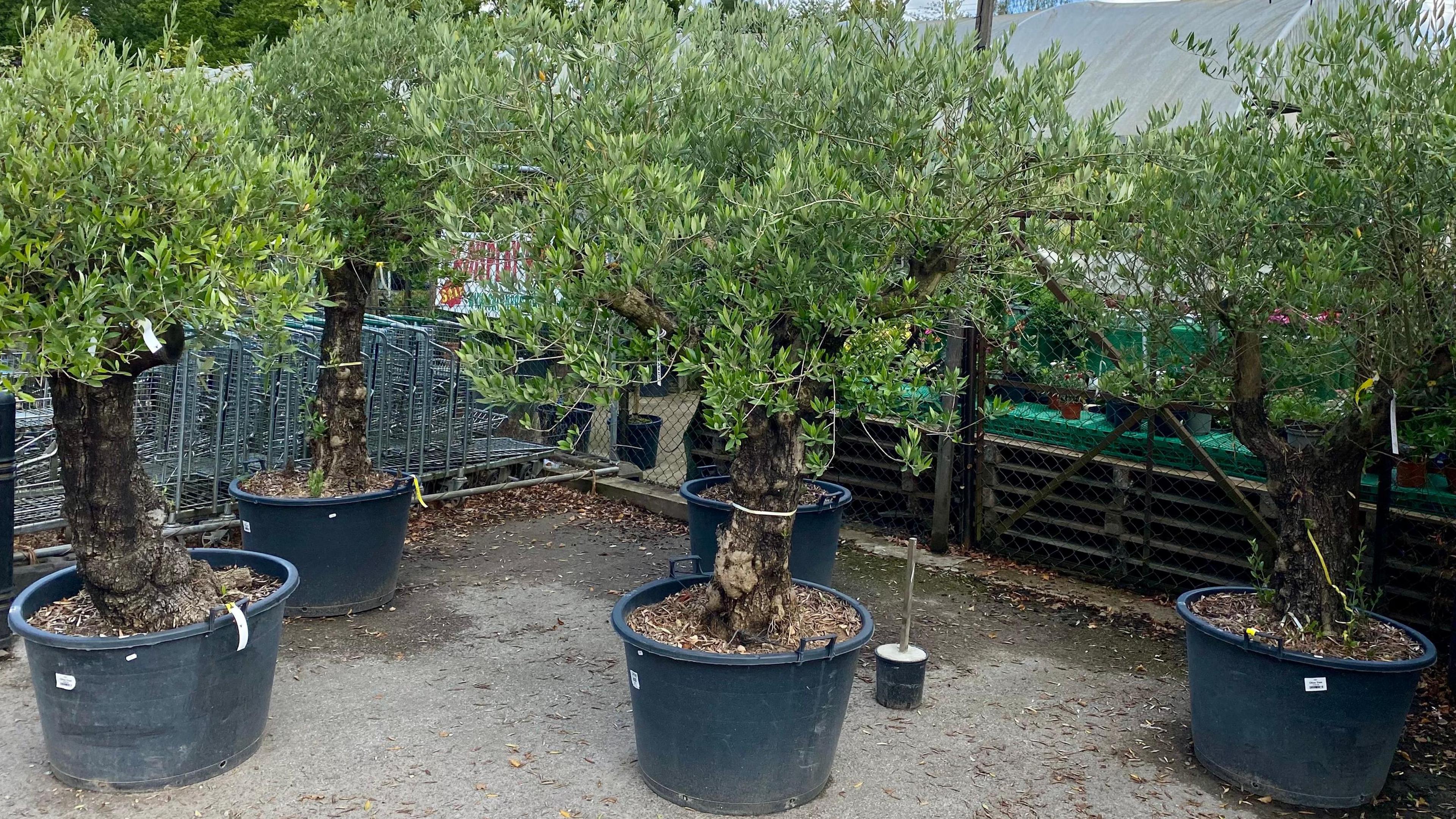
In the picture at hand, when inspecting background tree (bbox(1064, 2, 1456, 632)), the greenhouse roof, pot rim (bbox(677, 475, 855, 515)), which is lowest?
pot rim (bbox(677, 475, 855, 515))

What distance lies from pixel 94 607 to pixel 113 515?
42cm

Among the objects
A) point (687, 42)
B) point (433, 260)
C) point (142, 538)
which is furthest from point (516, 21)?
point (142, 538)

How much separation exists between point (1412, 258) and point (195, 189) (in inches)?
155

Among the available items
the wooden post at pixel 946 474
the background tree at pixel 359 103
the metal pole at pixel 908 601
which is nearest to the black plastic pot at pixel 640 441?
the wooden post at pixel 946 474

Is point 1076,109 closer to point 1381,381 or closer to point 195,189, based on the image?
point 1381,381

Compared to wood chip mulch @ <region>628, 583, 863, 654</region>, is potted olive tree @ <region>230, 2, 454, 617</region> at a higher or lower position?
higher

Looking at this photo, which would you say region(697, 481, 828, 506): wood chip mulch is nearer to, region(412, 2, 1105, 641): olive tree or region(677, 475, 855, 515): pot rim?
region(677, 475, 855, 515): pot rim

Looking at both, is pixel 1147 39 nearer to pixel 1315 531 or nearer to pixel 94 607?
pixel 1315 531

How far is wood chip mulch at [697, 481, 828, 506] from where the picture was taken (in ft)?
21.0

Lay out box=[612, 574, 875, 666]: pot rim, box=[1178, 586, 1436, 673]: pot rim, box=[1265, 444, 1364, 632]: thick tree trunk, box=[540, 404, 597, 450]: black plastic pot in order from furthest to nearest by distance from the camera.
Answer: box=[540, 404, 597, 450]: black plastic pot → box=[1265, 444, 1364, 632]: thick tree trunk → box=[1178, 586, 1436, 673]: pot rim → box=[612, 574, 875, 666]: pot rim

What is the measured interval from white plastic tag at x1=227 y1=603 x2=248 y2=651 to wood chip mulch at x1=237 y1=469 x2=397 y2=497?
6.49 ft

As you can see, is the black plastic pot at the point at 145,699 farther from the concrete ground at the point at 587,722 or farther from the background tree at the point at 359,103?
the background tree at the point at 359,103

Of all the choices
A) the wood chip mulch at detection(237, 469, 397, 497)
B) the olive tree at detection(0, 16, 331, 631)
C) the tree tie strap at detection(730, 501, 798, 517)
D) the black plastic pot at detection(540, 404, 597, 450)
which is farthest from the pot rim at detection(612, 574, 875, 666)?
the black plastic pot at detection(540, 404, 597, 450)

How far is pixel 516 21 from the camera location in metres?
3.78
